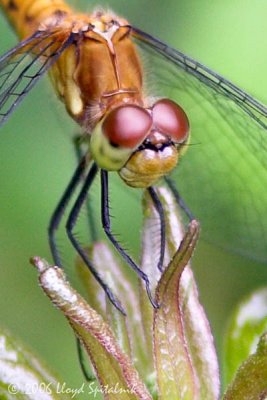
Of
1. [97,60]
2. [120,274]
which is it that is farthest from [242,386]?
[97,60]

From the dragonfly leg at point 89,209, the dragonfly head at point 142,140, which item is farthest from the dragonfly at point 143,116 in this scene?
the dragonfly leg at point 89,209

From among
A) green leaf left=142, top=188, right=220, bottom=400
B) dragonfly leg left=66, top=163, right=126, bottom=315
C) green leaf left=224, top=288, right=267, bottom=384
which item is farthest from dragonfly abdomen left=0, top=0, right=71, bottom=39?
green leaf left=224, top=288, right=267, bottom=384

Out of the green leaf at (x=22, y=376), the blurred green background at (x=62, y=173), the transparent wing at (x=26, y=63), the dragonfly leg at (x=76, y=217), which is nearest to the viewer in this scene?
the green leaf at (x=22, y=376)

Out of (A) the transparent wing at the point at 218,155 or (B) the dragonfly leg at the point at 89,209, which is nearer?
(A) the transparent wing at the point at 218,155

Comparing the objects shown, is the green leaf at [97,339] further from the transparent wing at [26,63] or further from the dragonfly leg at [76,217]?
the transparent wing at [26,63]

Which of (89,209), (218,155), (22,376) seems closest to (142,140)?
(22,376)

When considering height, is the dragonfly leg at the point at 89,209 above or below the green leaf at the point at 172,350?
above

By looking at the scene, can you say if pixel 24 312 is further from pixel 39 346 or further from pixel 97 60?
pixel 97 60
